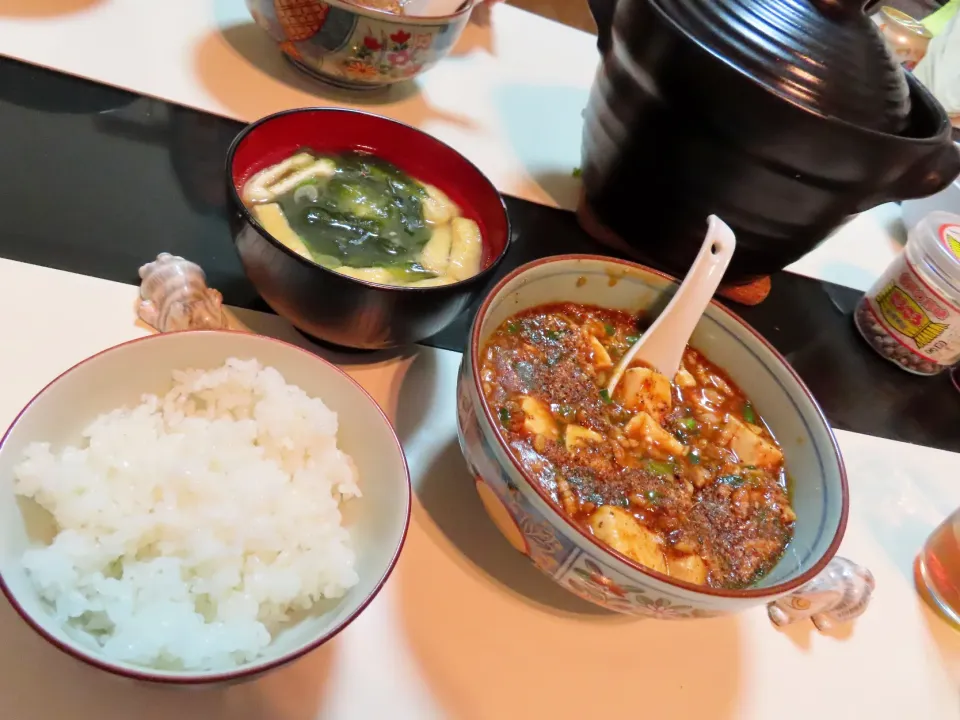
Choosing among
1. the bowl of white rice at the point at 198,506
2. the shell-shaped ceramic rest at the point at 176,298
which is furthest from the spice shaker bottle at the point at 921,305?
the shell-shaped ceramic rest at the point at 176,298

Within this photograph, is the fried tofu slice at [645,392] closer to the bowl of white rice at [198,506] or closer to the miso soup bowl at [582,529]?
the miso soup bowl at [582,529]

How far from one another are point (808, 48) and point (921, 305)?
634 millimetres

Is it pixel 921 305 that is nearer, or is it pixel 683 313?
→ pixel 683 313

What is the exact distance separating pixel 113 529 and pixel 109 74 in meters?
0.97

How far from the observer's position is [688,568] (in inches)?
33.0

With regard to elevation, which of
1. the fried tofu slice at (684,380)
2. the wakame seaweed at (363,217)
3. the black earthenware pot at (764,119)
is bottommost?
the wakame seaweed at (363,217)

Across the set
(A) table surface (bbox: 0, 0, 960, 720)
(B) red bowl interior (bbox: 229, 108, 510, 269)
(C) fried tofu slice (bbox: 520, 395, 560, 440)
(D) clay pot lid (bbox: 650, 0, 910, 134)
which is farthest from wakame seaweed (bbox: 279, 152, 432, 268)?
(D) clay pot lid (bbox: 650, 0, 910, 134)

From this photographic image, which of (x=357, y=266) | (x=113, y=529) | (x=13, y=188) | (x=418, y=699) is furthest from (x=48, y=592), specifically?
(x=13, y=188)

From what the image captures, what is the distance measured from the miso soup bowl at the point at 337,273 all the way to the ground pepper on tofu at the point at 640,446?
0.38ft

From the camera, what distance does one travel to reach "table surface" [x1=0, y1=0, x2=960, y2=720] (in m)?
0.76

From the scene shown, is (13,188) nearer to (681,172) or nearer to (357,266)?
(357,266)

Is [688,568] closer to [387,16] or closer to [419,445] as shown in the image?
[419,445]

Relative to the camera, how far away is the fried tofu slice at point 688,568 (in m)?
0.83

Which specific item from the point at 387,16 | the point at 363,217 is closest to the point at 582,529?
the point at 363,217
